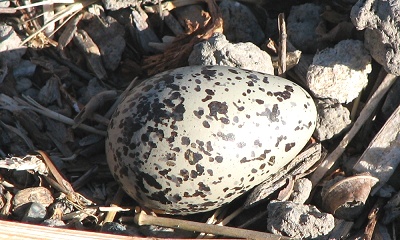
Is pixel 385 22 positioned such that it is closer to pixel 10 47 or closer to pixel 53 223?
pixel 53 223

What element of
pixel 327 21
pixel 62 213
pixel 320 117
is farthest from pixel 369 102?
pixel 62 213

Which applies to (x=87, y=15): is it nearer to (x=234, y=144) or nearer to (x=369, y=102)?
(x=234, y=144)

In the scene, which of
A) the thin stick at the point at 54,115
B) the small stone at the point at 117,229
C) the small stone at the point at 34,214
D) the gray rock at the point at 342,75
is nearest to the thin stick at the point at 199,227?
the small stone at the point at 117,229

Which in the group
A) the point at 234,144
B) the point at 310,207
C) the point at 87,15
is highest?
the point at 87,15

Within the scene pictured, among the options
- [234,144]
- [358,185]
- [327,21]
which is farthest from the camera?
[327,21]

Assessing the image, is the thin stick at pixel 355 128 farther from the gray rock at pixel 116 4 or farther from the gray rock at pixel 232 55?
the gray rock at pixel 116 4

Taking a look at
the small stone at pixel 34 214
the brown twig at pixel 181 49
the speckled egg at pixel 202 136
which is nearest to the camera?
the speckled egg at pixel 202 136
